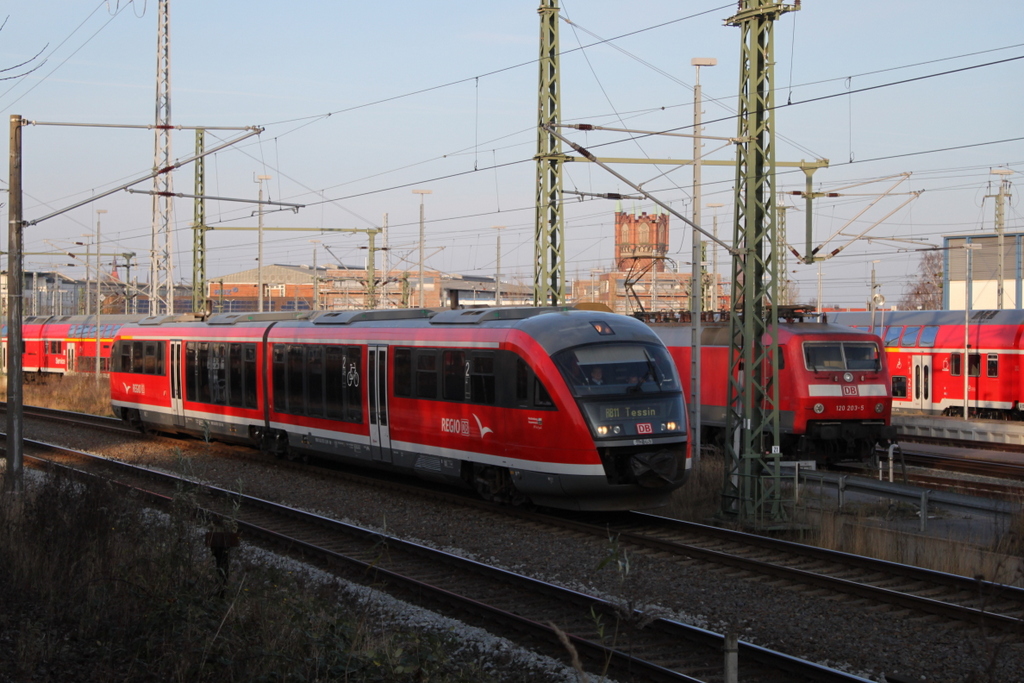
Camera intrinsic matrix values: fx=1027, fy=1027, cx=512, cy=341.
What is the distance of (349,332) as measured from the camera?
18.3m

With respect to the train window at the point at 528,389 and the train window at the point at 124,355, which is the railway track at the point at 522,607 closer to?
the train window at the point at 528,389

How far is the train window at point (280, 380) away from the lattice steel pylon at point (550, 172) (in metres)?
5.16

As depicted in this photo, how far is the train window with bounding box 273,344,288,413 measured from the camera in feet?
66.5

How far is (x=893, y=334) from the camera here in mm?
33906

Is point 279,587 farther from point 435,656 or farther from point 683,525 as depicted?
point 683,525

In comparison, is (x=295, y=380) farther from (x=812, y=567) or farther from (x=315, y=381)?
(x=812, y=567)

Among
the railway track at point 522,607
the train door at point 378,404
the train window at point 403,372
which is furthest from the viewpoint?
the train door at point 378,404

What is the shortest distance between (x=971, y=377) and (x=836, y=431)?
13.3 meters

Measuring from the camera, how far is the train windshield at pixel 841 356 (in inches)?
805

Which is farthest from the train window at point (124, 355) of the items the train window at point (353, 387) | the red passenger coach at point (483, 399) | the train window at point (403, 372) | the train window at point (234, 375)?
the train window at point (403, 372)

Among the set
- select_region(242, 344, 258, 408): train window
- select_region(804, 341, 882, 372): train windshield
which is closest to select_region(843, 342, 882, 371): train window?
select_region(804, 341, 882, 372): train windshield

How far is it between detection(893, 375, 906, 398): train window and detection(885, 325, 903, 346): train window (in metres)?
1.19

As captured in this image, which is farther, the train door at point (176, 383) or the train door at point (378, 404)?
the train door at point (176, 383)

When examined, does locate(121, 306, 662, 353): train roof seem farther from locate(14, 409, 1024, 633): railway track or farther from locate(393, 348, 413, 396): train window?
locate(14, 409, 1024, 633): railway track
